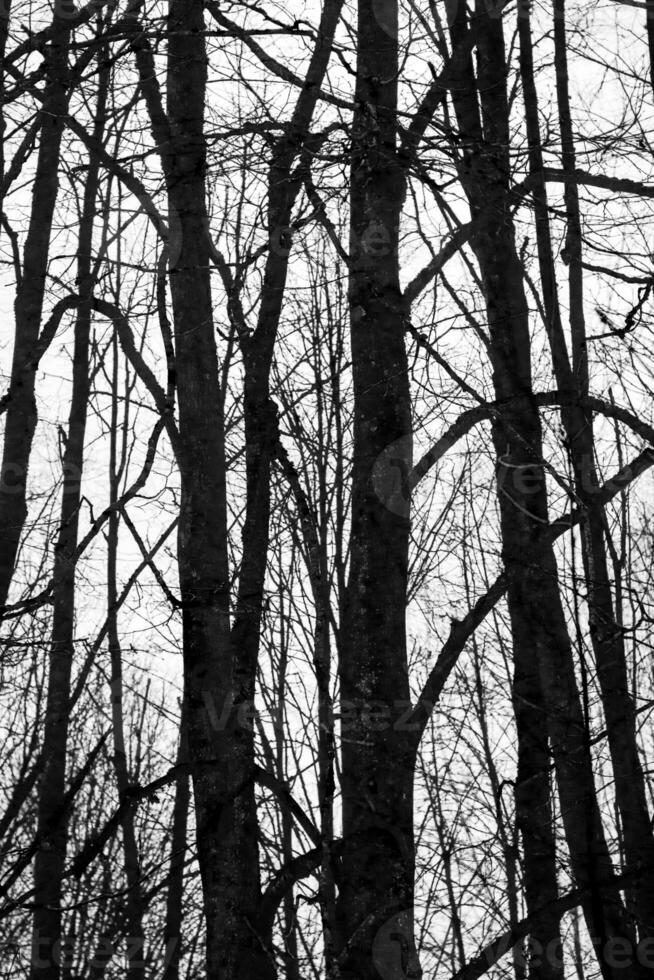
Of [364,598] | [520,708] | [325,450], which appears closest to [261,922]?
[364,598]

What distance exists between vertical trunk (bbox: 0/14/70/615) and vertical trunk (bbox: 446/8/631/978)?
221cm

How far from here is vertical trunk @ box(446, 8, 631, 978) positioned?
5.64 metres

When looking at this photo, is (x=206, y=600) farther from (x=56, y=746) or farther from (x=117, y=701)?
(x=117, y=701)

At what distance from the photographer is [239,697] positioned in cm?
484

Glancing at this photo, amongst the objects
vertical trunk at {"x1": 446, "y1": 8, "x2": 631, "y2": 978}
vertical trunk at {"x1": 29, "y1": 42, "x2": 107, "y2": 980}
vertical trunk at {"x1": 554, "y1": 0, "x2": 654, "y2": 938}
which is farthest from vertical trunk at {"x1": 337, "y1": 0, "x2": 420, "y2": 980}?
vertical trunk at {"x1": 29, "y1": 42, "x2": 107, "y2": 980}

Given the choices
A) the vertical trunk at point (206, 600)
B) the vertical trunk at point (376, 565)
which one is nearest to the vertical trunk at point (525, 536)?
the vertical trunk at point (376, 565)

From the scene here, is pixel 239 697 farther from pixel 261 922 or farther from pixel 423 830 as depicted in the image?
pixel 423 830

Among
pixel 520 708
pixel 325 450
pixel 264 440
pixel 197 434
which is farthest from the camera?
pixel 325 450

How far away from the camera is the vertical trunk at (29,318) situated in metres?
5.53

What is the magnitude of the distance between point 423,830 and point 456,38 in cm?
825

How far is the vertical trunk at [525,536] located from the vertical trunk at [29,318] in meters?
2.21

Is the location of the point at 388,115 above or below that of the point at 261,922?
above

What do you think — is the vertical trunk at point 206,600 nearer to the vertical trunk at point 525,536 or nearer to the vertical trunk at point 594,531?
the vertical trunk at point 525,536

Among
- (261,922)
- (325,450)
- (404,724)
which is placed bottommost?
(261,922)
